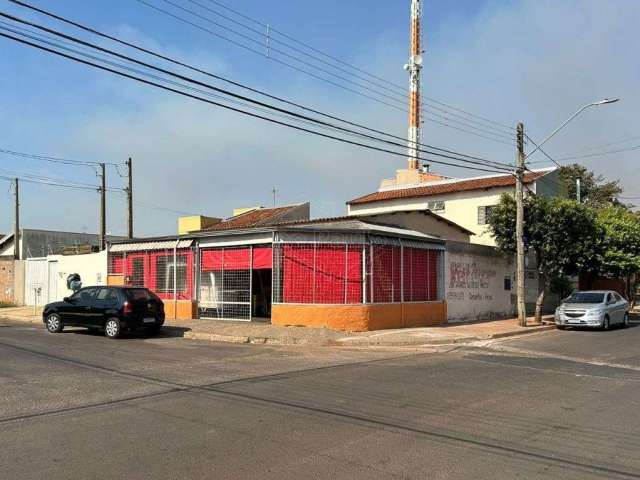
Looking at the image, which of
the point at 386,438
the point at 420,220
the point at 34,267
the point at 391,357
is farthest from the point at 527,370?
the point at 34,267

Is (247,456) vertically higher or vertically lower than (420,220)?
lower

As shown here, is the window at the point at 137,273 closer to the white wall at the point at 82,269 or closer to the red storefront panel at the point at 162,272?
the red storefront panel at the point at 162,272

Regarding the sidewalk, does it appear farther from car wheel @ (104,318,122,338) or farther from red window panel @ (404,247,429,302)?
car wheel @ (104,318,122,338)

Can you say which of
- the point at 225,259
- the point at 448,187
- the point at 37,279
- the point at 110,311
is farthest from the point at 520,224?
the point at 37,279

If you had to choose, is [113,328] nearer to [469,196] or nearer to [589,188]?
[469,196]

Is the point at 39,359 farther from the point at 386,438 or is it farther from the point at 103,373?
the point at 386,438

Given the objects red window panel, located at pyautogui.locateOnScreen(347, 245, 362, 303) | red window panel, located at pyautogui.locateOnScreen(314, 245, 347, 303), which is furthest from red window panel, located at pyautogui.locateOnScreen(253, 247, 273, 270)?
red window panel, located at pyautogui.locateOnScreen(347, 245, 362, 303)

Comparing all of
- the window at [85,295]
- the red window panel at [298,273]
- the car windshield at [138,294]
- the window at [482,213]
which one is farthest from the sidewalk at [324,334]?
the window at [482,213]

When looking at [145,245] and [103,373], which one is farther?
[145,245]

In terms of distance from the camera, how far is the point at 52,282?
3094cm

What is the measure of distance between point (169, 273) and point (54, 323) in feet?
17.4

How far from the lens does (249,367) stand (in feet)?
38.6

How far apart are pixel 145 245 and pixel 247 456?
19.8 meters

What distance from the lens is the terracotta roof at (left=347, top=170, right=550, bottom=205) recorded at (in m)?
33.9
